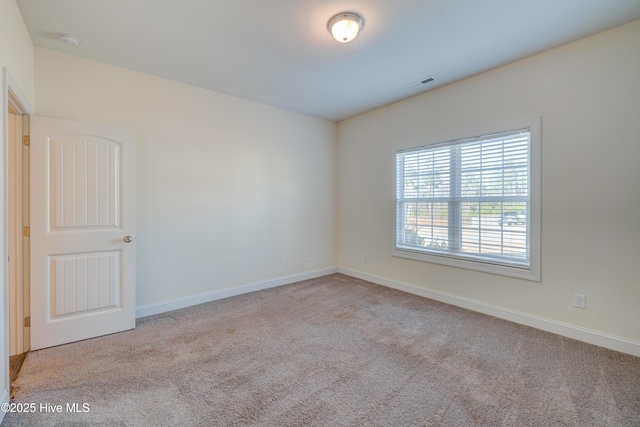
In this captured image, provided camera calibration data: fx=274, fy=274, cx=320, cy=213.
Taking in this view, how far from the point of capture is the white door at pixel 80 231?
243cm

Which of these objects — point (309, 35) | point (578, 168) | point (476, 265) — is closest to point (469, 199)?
point (476, 265)

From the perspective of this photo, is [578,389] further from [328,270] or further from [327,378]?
[328,270]

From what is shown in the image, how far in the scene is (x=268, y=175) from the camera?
4.17 m

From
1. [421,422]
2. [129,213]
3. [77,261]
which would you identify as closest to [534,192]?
[421,422]

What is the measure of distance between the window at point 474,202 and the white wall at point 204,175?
1.60m

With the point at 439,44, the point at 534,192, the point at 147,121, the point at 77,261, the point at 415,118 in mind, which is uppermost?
the point at 439,44

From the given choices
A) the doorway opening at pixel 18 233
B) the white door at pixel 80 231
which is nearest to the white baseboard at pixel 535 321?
the white door at pixel 80 231

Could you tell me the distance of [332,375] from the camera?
207cm

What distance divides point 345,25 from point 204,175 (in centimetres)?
241

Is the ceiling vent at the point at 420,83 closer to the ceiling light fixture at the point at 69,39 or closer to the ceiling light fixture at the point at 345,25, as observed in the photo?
the ceiling light fixture at the point at 345,25

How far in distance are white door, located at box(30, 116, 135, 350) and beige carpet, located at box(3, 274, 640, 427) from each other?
234mm

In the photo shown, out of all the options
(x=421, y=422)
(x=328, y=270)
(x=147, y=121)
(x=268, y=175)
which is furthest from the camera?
(x=328, y=270)

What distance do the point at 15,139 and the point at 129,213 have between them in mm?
1028

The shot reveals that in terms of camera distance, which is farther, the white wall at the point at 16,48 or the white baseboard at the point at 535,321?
the white baseboard at the point at 535,321
